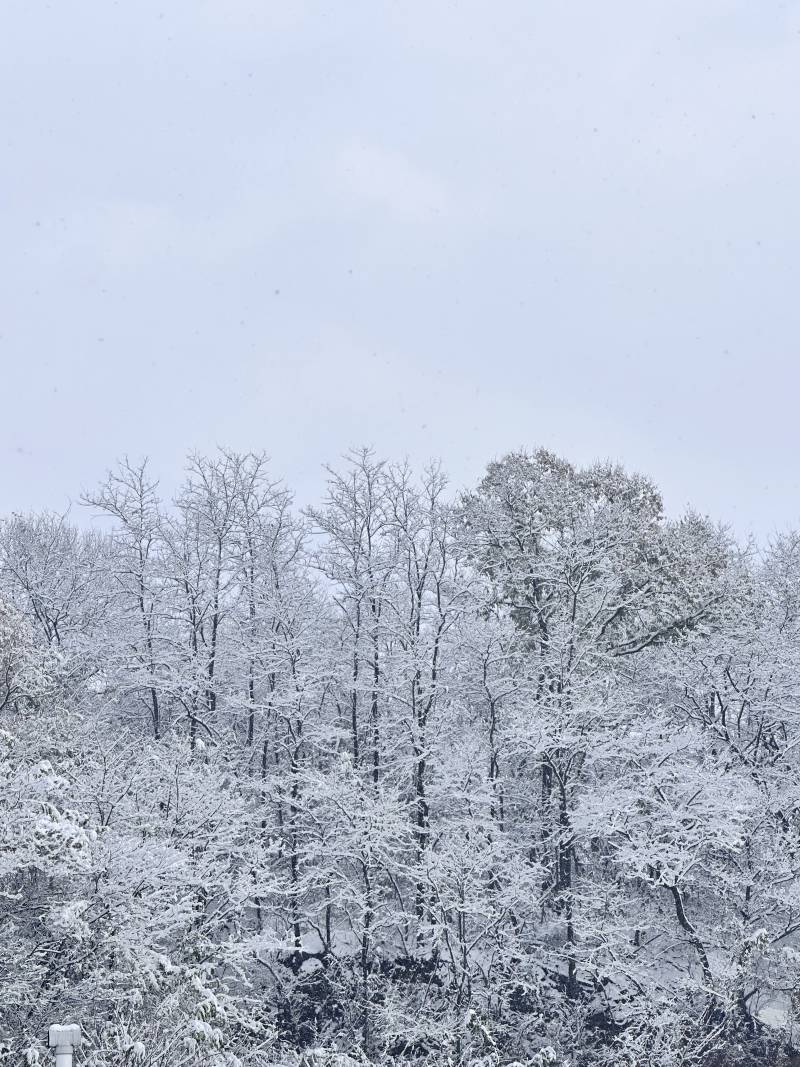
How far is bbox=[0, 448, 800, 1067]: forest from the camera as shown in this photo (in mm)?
16312

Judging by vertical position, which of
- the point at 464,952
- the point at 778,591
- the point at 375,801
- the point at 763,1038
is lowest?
the point at 763,1038

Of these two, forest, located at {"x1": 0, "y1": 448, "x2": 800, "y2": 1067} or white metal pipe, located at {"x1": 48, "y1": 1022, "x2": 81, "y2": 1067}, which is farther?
forest, located at {"x1": 0, "y1": 448, "x2": 800, "y2": 1067}

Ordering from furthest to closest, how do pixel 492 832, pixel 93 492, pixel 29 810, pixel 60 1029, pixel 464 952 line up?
pixel 93 492
pixel 492 832
pixel 464 952
pixel 29 810
pixel 60 1029

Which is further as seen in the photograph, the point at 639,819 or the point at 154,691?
the point at 154,691

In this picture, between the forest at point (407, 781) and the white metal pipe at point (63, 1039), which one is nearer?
the white metal pipe at point (63, 1039)

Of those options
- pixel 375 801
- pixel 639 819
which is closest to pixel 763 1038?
pixel 639 819

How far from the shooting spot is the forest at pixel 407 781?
1631cm

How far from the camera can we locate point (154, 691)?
994 inches

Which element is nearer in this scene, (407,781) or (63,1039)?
(63,1039)

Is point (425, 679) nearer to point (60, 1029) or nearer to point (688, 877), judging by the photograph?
point (688, 877)

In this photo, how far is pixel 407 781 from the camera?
24.0 meters

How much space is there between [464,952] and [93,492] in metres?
16.2

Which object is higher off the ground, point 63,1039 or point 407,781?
point 407,781

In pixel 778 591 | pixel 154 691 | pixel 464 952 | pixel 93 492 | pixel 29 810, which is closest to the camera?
pixel 29 810
